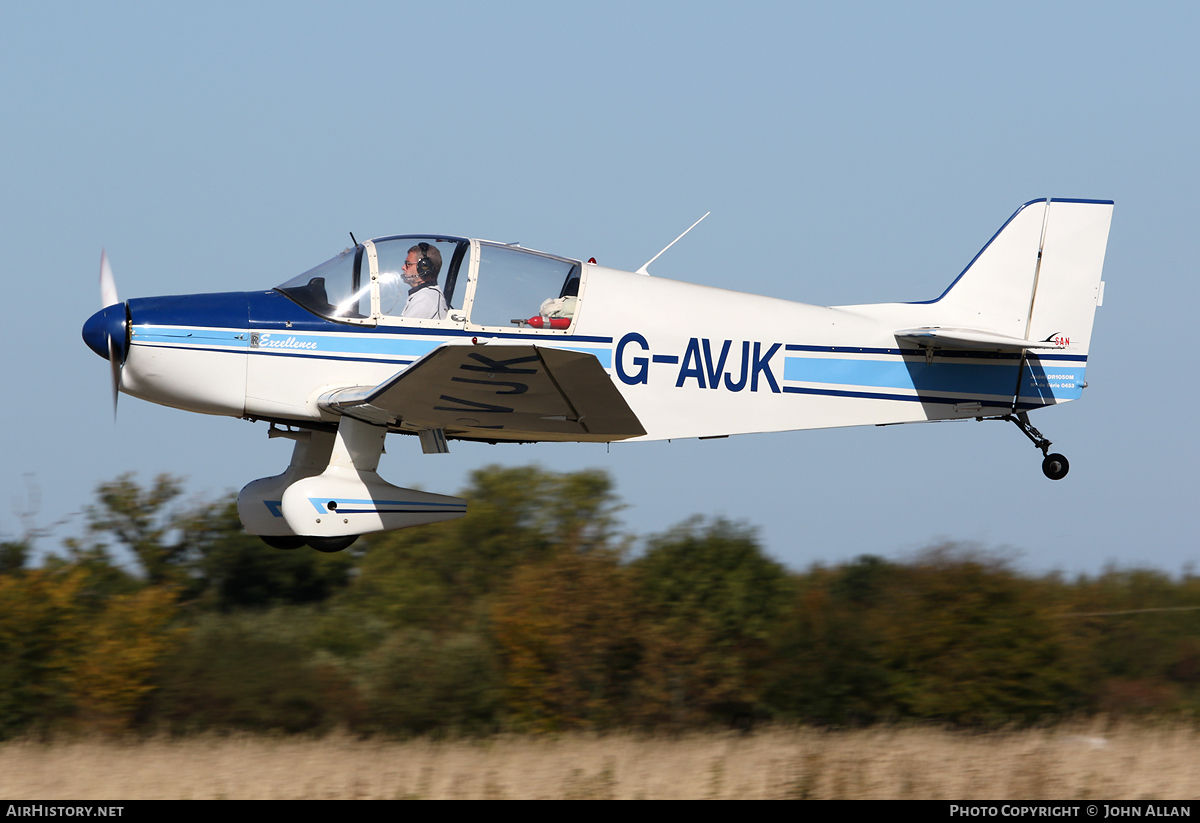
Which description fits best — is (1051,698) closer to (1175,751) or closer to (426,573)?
(1175,751)

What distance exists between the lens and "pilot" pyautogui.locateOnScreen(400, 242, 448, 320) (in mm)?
7559

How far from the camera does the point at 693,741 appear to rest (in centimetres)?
1075

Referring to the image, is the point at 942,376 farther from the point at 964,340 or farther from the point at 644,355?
the point at 644,355

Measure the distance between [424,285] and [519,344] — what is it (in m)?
0.96

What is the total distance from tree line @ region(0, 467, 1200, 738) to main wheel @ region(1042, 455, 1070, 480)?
225 inches

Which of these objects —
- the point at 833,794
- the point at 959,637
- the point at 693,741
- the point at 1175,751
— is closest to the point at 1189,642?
the point at 959,637

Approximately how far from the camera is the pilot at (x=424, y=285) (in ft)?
24.8

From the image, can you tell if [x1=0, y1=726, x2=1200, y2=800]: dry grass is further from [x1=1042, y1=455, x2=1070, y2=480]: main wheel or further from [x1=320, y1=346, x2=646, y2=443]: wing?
Answer: [x1=320, y1=346, x2=646, y2=443]: wing

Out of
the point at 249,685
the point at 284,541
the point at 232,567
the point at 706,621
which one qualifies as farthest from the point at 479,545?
the point at 284,541

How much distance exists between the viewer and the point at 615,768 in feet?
26.9

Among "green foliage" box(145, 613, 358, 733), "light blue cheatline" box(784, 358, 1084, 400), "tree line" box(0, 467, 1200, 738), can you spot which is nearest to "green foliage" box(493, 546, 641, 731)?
"tree line" box(0, 467, 1200, 738)

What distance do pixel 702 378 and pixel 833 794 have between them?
286 cm

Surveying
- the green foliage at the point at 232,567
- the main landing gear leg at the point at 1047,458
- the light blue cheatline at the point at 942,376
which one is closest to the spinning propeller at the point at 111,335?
the light blue cheatline at the point at 942,376

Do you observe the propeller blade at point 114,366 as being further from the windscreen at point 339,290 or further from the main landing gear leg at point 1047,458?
the main landing gear leg at point 1047,458
